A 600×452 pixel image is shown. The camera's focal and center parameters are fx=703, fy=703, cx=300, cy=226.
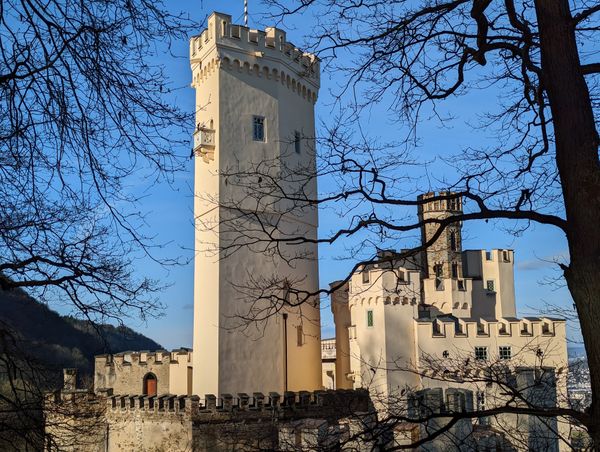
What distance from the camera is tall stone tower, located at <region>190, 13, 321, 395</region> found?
72.2ft

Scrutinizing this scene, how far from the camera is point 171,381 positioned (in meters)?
31.4

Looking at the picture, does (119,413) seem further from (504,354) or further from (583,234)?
(583,234)

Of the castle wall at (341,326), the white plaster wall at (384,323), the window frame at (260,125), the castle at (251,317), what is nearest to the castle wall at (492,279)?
the castle at (251,317)

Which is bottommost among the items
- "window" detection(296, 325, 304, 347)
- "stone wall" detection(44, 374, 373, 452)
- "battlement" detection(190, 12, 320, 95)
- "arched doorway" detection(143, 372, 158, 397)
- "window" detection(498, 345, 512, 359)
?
"stone wall" detection(44, 374, 373, 452)

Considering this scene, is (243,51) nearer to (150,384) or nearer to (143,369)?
(143,369)

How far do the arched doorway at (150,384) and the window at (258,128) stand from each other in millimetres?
15240

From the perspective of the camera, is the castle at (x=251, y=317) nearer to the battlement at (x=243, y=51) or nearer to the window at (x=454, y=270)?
the battlement at (x=243, y=51)

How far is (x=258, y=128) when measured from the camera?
2395 cm

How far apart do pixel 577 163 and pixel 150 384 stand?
3169 centimetres

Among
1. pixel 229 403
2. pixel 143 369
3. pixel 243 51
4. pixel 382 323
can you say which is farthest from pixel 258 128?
pixel 143 369

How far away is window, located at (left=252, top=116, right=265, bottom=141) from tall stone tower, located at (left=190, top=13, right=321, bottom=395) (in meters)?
0.03

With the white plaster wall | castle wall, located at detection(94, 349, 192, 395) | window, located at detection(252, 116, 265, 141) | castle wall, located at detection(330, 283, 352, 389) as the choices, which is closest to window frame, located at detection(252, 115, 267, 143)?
window, located at detection(252, 116, 265, 141)

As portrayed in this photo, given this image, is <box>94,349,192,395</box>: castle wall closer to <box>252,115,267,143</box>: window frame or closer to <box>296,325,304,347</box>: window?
<box>296,325,304,347</box>: window

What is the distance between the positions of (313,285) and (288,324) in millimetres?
1944
